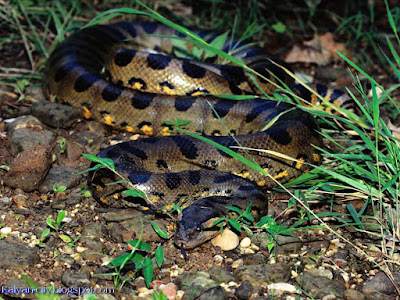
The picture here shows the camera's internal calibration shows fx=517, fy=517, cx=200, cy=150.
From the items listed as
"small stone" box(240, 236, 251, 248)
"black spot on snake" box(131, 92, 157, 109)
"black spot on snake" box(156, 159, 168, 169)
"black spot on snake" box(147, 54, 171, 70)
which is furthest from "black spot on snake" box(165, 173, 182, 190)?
"black spot on snake" box(147, 54, 171, 70)

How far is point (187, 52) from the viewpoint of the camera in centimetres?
795

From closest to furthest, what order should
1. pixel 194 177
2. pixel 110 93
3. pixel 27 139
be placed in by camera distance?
pixel 194 177, pixel 27 139, pixel 110 93

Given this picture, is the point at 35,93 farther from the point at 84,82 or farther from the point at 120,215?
the point at 120,215

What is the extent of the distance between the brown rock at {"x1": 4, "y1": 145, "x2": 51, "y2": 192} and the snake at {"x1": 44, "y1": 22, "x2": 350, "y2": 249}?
499mm

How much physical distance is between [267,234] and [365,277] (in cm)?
93

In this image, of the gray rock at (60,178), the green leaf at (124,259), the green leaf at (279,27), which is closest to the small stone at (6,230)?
the gray rock at (60,178)

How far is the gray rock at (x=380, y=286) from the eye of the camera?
4023 mm

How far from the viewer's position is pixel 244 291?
3.94 metres

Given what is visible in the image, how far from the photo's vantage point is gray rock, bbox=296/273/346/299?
13.0 feet

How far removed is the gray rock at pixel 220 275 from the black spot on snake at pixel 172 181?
1.17 m

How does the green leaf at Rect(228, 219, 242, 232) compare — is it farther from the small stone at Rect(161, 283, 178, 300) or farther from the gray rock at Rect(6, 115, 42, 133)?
the gray rock at Rect(6, 115, 42, 133)

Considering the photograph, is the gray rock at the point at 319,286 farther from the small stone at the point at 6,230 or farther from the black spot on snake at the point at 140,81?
the black spot on snake at the point at 140,81

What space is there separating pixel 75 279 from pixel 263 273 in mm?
1479

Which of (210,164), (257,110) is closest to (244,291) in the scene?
(210,164)
